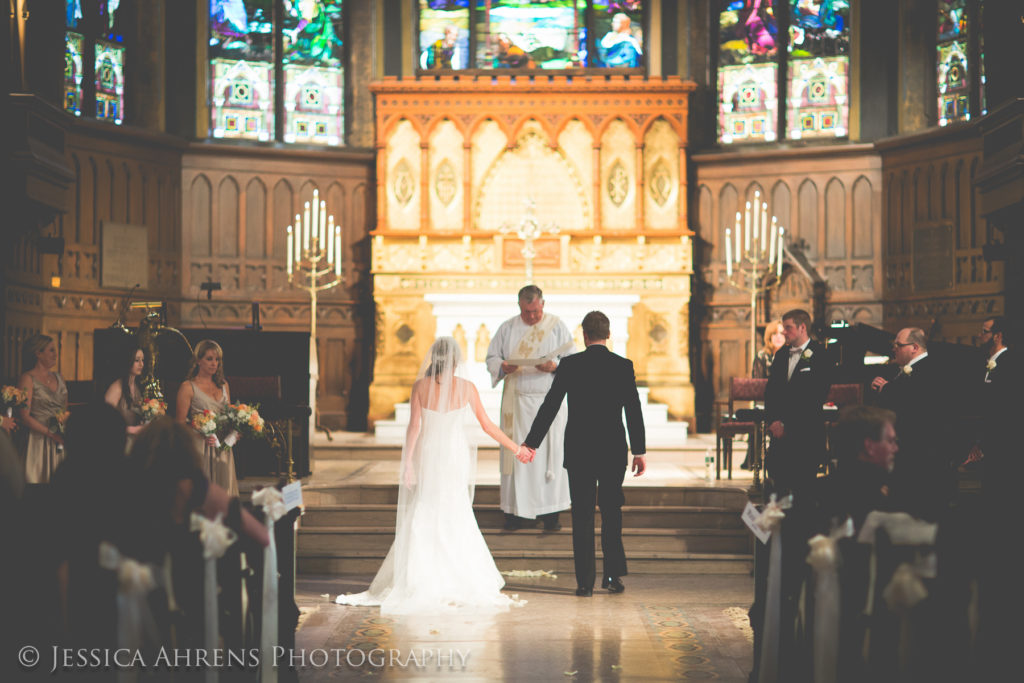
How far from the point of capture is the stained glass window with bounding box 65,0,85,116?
14.1m

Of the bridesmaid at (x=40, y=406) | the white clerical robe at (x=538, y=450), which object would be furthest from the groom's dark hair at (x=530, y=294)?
the bridesmaid at (x=40, y=406)

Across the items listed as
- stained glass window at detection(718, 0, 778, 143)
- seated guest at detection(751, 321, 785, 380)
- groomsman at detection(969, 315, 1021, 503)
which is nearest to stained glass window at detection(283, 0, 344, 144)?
stained glass window at detection(718, 0, 778, 143)

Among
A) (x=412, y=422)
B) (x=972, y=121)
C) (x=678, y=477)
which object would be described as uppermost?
(x=972, y=121)

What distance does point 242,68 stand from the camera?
15875mm

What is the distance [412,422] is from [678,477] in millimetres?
3631

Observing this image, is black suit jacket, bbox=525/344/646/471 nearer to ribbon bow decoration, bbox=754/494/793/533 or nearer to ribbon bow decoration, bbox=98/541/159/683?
ribbon bow decoration, bbox=754/494/793/533

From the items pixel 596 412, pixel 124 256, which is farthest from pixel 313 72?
pixel 596 412

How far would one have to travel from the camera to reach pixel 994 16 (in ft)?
30.0

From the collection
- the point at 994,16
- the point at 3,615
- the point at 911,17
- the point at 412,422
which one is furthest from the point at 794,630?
the point at 911,17

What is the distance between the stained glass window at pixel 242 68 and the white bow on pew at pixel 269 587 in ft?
39.4

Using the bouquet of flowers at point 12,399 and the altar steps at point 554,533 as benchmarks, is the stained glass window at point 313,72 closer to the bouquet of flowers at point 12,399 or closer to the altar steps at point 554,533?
the altar steps at point 554,533

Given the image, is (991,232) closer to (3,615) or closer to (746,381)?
(746,381)

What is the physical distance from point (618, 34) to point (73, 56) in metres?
6.96

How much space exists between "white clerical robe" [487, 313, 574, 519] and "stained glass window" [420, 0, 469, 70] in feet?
27.4
